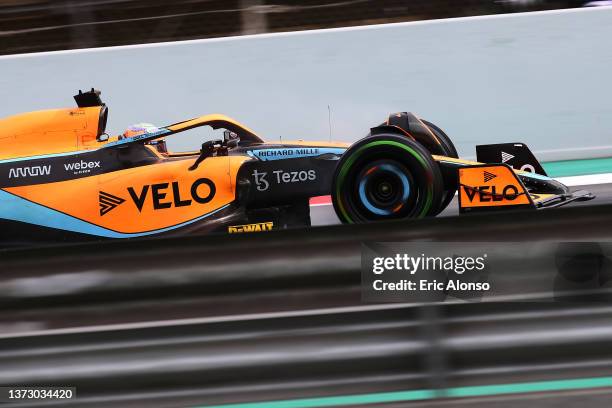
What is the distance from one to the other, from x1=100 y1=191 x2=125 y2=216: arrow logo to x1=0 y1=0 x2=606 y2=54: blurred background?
173 inches

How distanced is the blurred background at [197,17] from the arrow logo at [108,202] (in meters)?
4.40

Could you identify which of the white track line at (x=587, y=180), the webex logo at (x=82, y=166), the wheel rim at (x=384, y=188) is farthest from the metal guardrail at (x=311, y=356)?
the white track line at (x=587, y=180)

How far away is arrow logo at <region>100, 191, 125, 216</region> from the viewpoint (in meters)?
6.66

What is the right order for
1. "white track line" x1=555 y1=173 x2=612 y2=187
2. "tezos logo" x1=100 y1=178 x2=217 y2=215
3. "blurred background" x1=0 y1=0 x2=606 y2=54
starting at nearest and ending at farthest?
"tezos logo" x1=100 y1=178 x2=217 y2=215 < "white track line" x1=555 y1=173 x2=612 y2=187 < "blurred background" x1=0 y1=0 x2=606 y2=54

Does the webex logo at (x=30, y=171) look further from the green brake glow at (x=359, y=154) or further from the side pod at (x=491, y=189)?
the side pod at (x=491, y=189)

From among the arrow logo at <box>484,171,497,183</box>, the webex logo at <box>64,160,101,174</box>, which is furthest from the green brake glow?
the webex logo at <box>64,160,101,174</box>

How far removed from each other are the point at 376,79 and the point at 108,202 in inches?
159

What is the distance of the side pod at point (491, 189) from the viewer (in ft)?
19.9

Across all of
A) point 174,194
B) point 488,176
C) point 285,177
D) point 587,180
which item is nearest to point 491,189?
point 488,176

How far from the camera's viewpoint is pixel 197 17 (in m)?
10.8

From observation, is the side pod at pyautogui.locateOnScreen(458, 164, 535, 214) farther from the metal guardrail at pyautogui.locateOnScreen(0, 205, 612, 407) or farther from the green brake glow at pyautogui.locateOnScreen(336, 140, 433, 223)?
the metal guardrail at pyautogui.locateOnScreen(0, 205, 612, 407)

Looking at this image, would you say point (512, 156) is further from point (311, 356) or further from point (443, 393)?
point (311, 356)

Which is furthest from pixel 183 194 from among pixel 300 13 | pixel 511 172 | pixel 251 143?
pixel 300 13

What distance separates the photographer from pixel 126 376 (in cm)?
323
